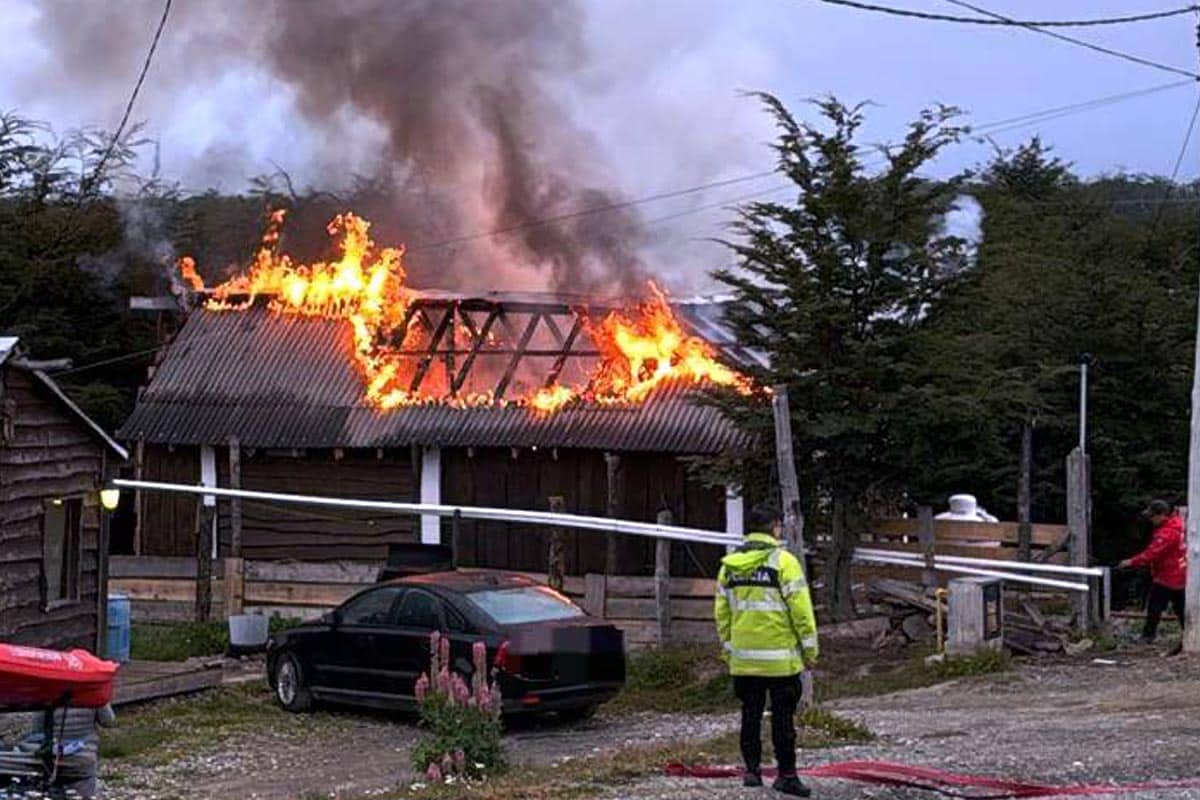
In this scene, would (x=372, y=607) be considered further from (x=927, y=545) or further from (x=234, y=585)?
(x=927, y=545)

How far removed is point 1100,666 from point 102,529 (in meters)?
11.0

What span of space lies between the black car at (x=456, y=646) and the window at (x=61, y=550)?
7.64 feet

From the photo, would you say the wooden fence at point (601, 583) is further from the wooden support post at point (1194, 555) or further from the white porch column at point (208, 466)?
the wooden support post at point (1194, 555)

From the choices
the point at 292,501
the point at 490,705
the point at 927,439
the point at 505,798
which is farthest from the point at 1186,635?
the point at 292,501

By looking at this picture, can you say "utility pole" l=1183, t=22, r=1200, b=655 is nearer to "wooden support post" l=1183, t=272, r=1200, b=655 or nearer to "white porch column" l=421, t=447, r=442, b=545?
"wooden support post" l=1183, t=272, r=1200, b=655

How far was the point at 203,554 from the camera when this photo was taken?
23047mm

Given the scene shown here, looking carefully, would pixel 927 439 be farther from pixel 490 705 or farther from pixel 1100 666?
pixel 490 705

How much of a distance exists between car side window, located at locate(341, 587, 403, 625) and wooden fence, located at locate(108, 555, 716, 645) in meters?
4.53

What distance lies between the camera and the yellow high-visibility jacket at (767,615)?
33.1 ft

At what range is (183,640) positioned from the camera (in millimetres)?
22281

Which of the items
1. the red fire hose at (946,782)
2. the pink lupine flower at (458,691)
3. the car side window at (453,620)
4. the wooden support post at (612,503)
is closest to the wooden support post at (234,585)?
the wooden support post at (612,503)

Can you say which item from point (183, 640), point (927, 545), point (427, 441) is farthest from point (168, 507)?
point (927, 545)

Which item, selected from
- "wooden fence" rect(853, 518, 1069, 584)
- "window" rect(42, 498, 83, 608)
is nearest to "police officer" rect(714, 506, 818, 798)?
"window" rect(42, 498, 83, 608)

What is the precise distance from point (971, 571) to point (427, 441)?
27.8 feet
